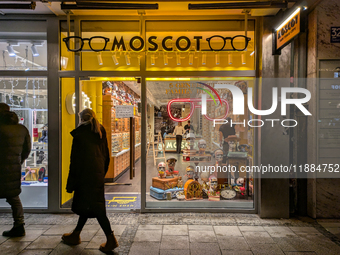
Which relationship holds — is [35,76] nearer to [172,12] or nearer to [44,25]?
[44,25]

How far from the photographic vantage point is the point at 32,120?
5.29 metres

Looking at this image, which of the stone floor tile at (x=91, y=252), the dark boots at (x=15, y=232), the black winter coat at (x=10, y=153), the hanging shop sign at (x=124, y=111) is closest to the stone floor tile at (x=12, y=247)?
the dark boots at (x=15, y=232)

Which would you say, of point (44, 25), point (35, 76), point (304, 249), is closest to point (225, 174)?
point (304, 249)

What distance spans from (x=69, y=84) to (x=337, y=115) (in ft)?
16.2

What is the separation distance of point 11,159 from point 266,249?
3.69 metres

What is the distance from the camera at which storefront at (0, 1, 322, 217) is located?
4.18m

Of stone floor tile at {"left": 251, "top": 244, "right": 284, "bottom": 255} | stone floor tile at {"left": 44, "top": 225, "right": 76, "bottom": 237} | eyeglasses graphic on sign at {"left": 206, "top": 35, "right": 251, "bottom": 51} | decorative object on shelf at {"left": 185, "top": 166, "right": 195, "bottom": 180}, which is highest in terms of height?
eyeglasses graphic on sign at {"left": 206, "top": 35, "right": 251, "bottom": 51}

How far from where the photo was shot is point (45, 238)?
3.25 metres

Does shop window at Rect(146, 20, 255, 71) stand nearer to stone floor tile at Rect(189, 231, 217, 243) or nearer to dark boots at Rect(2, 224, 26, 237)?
stone floor tile at Rect(189, 231, 217, 243)

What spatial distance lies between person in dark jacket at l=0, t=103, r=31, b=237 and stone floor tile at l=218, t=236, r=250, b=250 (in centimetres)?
287

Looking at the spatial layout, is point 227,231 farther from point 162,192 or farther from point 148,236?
point 162,192

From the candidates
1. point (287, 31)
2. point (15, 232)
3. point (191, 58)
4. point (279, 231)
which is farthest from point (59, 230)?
point (287, 31)

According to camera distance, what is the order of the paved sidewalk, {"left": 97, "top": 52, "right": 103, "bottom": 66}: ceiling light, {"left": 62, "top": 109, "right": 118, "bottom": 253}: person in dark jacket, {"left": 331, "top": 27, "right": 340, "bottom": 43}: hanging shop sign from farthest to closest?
{"left": 97, "top": 52, "right": 103, "bottom": 66}: ceiling light, {"left": 331, "top": 27, "right": 340, "bottom": 43}: hanging shop sign, the paved sidewalk, {"left": 62, "top": 109, "right": 118, "bottom": 253}: person in dark jacket

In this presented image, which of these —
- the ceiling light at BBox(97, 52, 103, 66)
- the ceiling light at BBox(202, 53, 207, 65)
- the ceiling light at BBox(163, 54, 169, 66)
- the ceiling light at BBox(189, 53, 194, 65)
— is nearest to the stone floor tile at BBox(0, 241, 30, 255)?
the ceiling light at BBox(97, 52, 103, 66)
